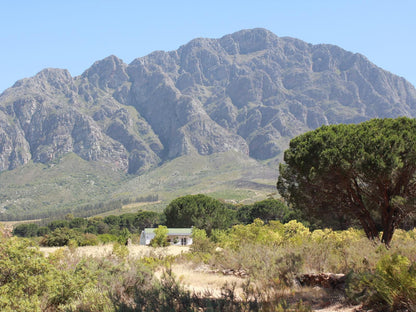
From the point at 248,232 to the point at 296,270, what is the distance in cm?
910

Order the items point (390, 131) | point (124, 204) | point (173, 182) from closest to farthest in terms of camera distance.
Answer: point (390, 131) < point (124, 204) < point (173, 182)

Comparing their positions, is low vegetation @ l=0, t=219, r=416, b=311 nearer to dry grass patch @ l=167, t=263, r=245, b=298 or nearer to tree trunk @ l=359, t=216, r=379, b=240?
dry grass patch @ l=167, t=263, r=245, b=298

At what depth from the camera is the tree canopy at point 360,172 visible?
12.1 metres

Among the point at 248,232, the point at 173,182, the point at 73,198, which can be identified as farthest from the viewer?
the point at 173,182

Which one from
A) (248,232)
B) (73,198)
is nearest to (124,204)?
(73,198)

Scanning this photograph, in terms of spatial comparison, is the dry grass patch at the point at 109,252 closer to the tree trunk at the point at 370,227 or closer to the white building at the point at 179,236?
the tree trunk at the point at 370,227

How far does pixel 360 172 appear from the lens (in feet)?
41.5

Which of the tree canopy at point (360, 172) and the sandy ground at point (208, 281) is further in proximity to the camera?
the tree canopy at point (360, 172)

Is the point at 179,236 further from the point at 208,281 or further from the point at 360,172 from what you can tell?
the point at 360,172

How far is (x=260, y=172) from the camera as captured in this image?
621 feet

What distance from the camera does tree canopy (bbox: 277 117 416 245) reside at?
39.7ft

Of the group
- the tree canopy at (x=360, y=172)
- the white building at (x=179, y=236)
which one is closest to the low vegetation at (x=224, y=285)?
the tree canopy at (x=360, y=172)

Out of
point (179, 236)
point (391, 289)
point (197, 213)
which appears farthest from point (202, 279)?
point (197, 213)

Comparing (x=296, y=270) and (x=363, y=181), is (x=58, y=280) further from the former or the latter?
(x=363, y=181)
